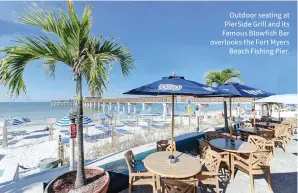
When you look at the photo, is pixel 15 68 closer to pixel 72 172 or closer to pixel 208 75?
pixel 72 172

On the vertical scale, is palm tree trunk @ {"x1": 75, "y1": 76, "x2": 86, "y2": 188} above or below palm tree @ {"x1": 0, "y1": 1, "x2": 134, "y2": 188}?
below

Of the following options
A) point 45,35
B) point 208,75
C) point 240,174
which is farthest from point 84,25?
point 208,75

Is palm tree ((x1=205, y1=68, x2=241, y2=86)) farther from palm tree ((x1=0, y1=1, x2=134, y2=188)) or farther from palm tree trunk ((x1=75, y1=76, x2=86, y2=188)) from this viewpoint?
palm tree trunk ((x1=75, y1=76, x2=86, y2=188))

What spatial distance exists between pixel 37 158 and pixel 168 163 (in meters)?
7.68

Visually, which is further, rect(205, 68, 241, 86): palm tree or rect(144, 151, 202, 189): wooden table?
rect(205, 68, 241, 86): palm tree

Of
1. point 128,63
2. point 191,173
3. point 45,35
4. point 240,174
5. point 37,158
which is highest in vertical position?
point 45,35

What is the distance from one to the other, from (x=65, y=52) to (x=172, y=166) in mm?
2649

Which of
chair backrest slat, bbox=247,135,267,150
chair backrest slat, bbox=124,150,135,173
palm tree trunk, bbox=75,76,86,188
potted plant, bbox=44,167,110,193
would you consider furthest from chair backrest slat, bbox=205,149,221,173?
palm tree trunk, bbox=75,76,86,188

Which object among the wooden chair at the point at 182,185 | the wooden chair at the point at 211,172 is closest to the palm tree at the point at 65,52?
the wooden chair at the point at 182,185

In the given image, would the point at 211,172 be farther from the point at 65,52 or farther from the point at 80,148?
the point at 65,52

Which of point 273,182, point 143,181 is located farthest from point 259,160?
point 143,181

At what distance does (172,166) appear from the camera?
117 inches

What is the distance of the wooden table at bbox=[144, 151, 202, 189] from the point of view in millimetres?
2691

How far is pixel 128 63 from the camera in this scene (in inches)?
127
